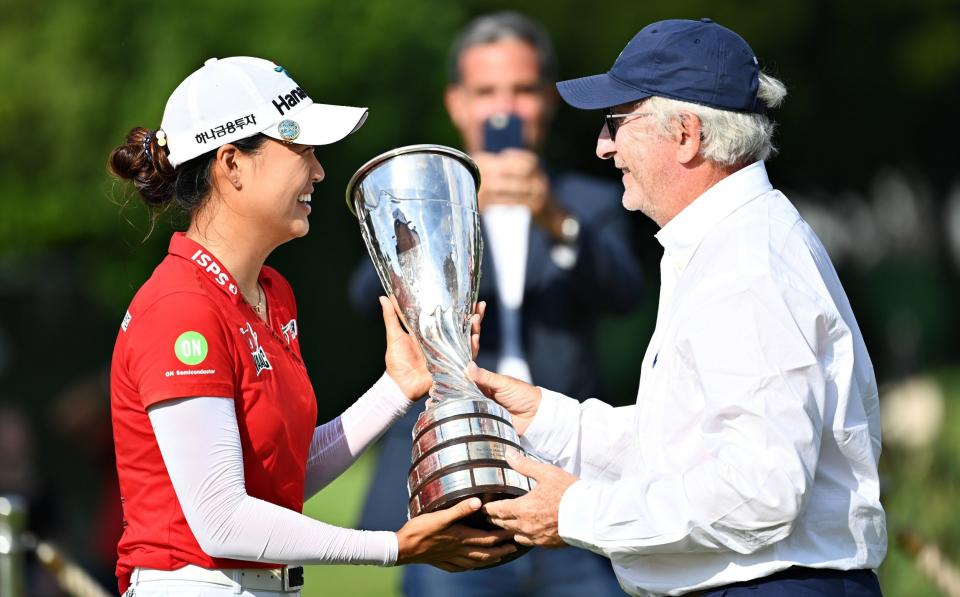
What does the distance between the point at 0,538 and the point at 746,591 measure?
3598 mm

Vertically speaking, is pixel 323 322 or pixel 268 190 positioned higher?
pixel 323 322

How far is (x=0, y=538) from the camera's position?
554 centimetres

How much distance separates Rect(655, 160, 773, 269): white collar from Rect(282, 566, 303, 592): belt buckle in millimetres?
1210

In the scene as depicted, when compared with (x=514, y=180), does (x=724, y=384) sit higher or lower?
lower

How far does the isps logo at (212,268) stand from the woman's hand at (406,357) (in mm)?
654

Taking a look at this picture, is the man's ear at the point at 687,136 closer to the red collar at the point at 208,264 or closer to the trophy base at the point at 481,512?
the trophy base at the point at 481,512

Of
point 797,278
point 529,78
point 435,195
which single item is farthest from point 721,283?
point 529,78


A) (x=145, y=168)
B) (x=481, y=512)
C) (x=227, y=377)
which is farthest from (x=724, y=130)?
(x=145, y=168)

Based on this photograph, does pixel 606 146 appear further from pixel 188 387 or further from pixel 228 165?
pixel 188 387

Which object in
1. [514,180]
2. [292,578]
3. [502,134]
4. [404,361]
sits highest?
[502,134]

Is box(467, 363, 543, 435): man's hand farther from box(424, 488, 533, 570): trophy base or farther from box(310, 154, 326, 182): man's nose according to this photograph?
box(310, 154, 326, 182): man's nose

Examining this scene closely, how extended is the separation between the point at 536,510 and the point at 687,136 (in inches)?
38.9

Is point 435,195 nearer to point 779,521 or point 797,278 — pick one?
point 797,278

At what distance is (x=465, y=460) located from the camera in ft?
10.7
